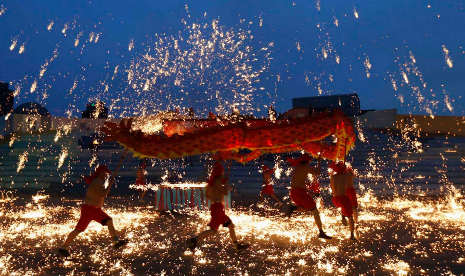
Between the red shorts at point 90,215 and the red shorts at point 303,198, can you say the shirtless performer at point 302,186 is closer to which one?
the red shorts at point 303,198

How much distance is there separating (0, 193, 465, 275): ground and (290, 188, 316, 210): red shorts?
621 mm

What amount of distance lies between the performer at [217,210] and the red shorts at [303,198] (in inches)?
66.9

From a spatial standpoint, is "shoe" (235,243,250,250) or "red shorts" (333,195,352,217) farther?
"red shorts" (333,195,352,217)

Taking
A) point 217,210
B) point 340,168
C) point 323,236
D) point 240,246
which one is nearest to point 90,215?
point 217,210

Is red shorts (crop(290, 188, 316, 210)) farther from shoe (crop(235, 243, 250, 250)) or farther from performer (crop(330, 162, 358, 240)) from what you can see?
shoe (crop(235, 243, 250, 250))

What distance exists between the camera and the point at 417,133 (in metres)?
26.2

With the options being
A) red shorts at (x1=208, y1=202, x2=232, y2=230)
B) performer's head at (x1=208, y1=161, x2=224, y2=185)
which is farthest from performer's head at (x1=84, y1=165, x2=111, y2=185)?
red shorts at (x1=208, y1=202, x2=232, y2=230)

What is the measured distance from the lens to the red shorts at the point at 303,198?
7.94m

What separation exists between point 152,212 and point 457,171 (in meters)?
14.3

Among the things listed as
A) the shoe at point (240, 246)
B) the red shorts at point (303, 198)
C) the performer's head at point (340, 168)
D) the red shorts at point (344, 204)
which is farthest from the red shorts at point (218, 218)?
the performer's head at point (340, 168)

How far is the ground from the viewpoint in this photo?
5816 mm

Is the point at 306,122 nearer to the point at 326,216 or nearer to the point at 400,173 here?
the point at 326,216

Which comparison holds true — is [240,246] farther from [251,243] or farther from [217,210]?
[217,210]

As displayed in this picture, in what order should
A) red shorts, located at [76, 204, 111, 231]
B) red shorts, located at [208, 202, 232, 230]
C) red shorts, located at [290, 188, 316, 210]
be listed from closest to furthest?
red shorts, located at [76, 204, 111, 231] < red shorts, located at [208, 202, 232, 230] < red shorts, located at [290, 188, 316, 210]
